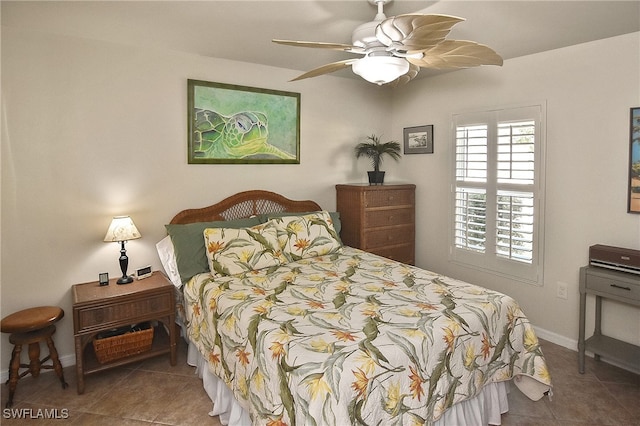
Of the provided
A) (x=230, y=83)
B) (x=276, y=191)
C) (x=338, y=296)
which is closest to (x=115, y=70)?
(x=230, y=83)

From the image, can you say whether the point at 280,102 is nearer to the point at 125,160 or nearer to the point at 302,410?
the point at 125,160

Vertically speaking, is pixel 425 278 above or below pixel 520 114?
below

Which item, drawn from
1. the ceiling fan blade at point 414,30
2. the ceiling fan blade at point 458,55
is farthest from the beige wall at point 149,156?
the ceiling fan blade at point 414,30

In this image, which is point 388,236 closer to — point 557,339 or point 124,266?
point 557,339

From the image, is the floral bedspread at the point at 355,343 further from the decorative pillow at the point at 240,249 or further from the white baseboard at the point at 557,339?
the white baseboard at the point at 557,339

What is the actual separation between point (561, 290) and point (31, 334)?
3973mm

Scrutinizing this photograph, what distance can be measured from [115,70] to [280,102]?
1.44 metres

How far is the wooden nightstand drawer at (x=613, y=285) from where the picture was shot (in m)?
2.56

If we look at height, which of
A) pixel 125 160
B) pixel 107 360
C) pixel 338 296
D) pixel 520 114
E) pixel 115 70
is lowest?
pixel 107 360

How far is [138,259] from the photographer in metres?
3.18

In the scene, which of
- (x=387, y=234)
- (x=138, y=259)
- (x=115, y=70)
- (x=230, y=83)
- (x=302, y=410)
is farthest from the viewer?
(x=387, y=234)

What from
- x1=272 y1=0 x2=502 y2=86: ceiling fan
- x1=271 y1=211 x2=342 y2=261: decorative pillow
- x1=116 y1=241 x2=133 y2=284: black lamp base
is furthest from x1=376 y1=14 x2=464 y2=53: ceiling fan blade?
x1=116 y1=241 x2=133 y2=284: black lamp base

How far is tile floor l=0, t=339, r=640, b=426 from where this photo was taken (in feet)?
7.63

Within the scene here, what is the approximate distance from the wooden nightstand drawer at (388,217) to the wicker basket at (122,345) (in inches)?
86.6
